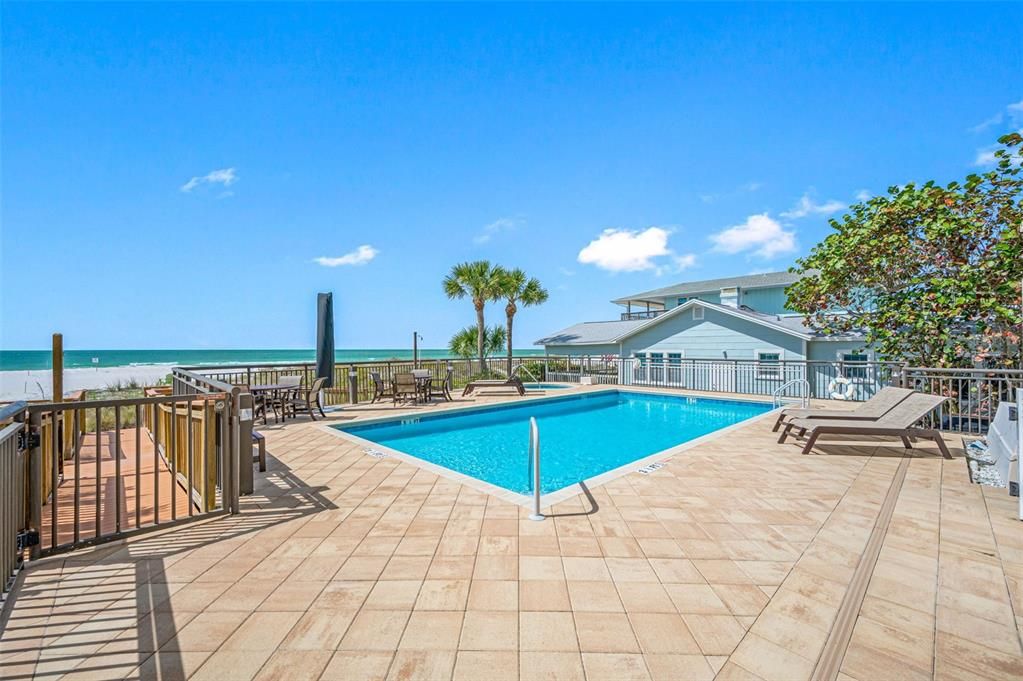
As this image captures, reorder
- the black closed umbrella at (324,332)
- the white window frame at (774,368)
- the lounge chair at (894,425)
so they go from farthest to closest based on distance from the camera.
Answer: the white window frame at (774,368), the black closed umbrella at (324,332), the lounge chair at (894,425)

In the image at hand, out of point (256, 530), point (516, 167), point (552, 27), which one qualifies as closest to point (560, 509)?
point (256, 530)

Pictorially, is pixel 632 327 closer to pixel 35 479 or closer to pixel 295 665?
pixel 35 479

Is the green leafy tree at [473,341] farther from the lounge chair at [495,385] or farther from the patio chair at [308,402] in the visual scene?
the patio chair at [308,402]

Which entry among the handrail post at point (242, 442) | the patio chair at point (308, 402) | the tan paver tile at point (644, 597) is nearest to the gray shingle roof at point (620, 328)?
the patio chair at point (308, 402)

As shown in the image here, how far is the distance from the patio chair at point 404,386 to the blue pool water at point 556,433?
1.36 metres

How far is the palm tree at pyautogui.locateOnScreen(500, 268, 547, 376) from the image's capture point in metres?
21.4

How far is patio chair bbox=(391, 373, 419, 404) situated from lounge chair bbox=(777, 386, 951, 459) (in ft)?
23.9

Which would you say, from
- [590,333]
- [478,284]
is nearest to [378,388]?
[478,284]

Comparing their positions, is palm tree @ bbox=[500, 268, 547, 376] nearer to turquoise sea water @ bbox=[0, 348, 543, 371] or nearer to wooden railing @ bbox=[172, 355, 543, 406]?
wooden railing @ bbox=[172, 355, 543, 406]

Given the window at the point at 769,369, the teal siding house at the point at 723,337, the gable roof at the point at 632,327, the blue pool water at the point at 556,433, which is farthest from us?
the gable roof at the point at 632,327

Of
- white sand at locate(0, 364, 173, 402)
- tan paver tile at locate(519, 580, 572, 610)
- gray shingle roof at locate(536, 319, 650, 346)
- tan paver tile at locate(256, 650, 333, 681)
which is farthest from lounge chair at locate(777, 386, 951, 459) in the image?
white sand at locate(0, 364, 173, 402)

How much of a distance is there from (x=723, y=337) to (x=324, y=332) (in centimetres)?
1320

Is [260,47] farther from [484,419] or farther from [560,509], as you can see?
[560,509]

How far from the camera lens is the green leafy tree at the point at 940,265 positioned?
7.42m
